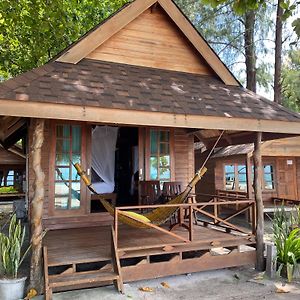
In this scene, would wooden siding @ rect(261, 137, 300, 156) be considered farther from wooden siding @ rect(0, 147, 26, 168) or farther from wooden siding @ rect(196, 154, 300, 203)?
wooden siding @ rect(0, 147, 26, 168)

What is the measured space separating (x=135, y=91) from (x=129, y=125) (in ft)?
4.39

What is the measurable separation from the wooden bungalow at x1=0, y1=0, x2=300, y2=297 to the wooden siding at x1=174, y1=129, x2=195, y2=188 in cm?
2

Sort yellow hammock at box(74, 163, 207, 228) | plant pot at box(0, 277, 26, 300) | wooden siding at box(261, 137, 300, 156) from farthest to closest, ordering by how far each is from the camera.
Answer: wooden siding at box(261, 137, 300, 156)
yellow hammock at box(74, 163, 207, 228)
plant pot at box(0, 277, 26, 300)

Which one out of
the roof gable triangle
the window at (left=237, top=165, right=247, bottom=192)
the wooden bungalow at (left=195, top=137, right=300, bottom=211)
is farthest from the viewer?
the window at (left=237, top=165, right=247, bottom=192)

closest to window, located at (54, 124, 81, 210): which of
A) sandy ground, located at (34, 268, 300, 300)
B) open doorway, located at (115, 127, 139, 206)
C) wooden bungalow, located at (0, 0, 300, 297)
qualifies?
wooden bungalow, located at (0, 0, 300, 297)

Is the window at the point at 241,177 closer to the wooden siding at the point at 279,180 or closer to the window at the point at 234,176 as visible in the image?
the window at the point at 234,176

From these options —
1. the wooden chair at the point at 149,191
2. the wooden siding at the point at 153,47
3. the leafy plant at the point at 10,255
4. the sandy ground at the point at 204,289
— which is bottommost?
the sandy ground at the point at 204,289

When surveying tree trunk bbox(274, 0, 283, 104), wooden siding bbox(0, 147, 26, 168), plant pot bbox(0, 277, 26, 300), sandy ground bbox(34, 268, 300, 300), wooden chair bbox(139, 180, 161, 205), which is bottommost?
sandy ground bbox(34, 268, 300, 300)

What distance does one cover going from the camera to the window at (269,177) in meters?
12.8

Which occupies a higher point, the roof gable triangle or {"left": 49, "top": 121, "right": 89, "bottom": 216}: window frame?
the roof gable triangle

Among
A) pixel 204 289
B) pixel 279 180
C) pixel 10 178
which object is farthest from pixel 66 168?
pixel 10 178

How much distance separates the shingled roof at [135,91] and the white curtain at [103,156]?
7.33ft

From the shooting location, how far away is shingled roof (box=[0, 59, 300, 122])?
4043 mm

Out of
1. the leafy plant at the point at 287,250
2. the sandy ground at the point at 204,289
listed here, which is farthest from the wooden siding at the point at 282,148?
the sandy ground at the point at 204,289
